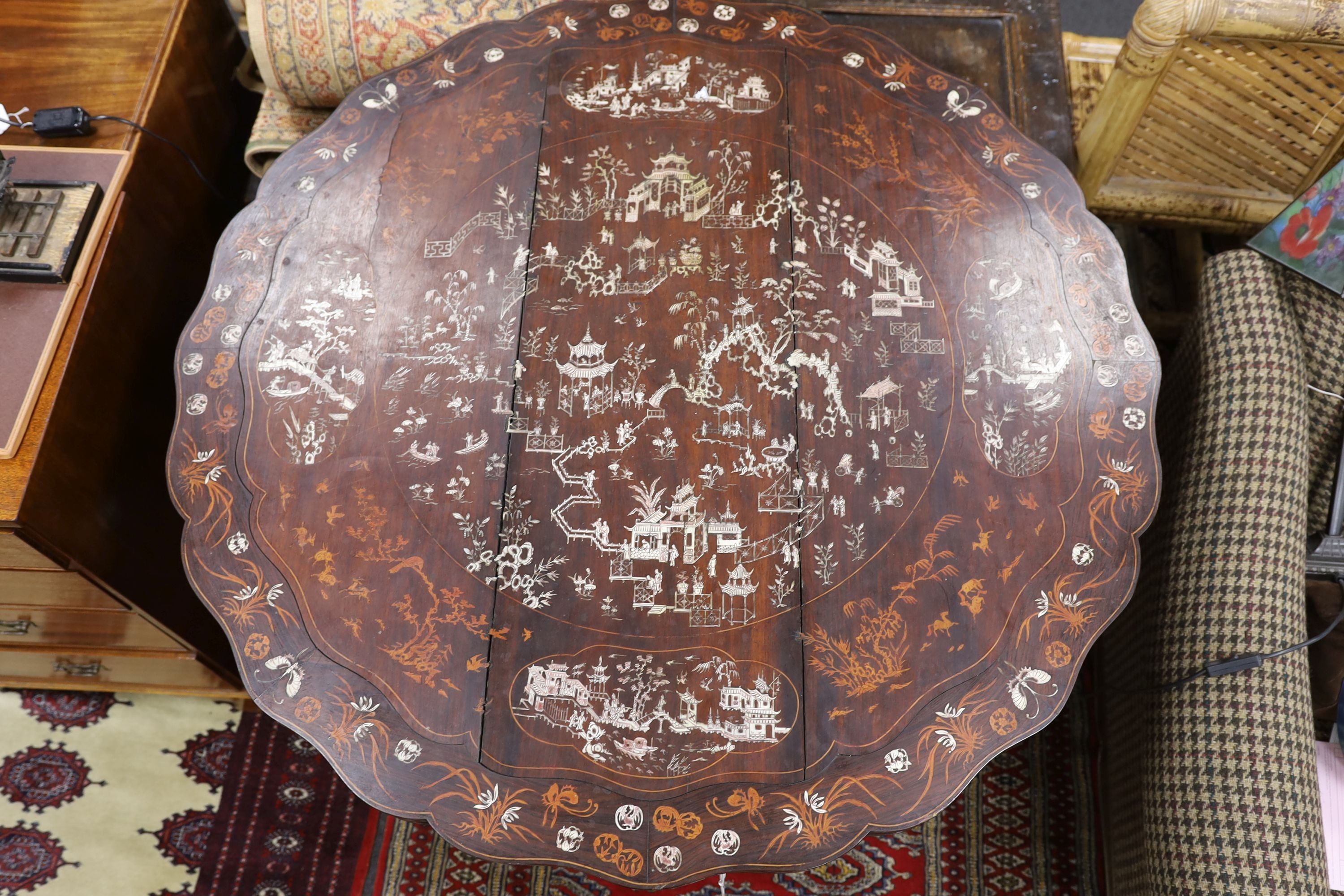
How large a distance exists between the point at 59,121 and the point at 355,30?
61cm

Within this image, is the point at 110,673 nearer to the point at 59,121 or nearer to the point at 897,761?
the point at 59,121

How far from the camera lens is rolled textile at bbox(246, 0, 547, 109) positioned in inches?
80.5

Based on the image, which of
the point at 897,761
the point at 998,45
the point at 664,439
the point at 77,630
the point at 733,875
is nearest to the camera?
the point at 897,761

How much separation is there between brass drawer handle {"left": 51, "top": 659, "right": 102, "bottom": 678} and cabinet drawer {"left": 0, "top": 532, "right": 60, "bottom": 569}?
48cm

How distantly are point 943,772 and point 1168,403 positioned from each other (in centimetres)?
100

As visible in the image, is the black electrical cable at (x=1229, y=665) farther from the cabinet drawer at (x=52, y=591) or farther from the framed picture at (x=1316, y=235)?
the cabinet drawer at (x=52, y=591)

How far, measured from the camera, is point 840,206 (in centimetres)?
172

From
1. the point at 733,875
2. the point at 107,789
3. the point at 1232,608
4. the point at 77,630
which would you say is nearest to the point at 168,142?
the point at 77,630

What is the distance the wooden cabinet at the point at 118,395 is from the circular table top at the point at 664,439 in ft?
0.94

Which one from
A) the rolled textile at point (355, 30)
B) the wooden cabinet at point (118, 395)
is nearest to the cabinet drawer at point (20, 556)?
the wooden cabinet at point (118, 395)

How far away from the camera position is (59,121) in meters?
1.85

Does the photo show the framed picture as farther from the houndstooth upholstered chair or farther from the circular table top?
the circular table top

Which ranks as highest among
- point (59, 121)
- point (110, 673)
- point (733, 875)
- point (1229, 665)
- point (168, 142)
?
point (59, 121)

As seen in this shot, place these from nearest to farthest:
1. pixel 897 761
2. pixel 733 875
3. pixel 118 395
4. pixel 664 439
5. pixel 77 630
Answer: pixel 897 761
pixel 664 439
pixel 118 395
pixel 77 630
pixel 733 875
